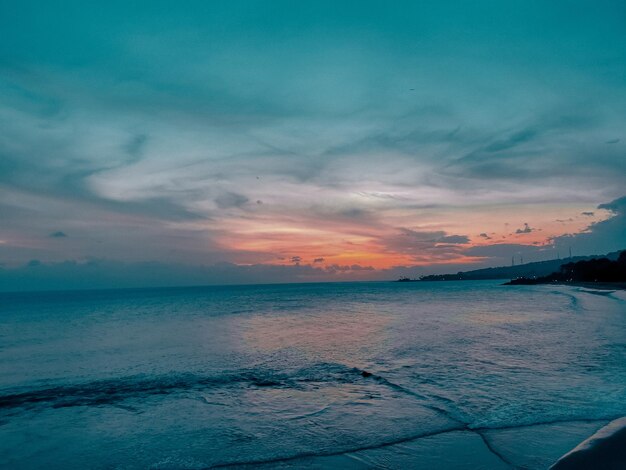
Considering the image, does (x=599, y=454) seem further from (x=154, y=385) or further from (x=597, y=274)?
(x=597, y=274)

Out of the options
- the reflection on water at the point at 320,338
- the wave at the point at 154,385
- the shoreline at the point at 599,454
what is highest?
the shoreline at the point at 599,454

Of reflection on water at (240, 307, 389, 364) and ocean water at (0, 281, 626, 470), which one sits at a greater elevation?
ocean water at (0, 281, 626, 470)

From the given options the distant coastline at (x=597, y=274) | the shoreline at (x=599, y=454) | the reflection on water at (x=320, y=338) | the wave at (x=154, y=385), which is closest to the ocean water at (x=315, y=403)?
the wave at (x=154, y=385)

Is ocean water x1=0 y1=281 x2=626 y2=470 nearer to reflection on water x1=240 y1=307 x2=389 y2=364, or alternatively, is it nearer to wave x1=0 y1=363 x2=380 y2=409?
wave x1=0 y1=363 x2=380 y2=409

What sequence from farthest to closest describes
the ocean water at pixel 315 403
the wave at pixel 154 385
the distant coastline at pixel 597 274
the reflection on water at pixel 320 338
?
the distant coastline at pixel 597 274
the reflection on water at pixel 320 338
the wave at pixel 154 385
the ocean water at pixel 315 403

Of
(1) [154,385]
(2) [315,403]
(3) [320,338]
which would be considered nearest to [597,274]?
(3) [320,338]

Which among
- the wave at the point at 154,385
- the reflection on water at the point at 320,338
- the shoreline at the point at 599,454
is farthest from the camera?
the reflection on water at the point at 320,338

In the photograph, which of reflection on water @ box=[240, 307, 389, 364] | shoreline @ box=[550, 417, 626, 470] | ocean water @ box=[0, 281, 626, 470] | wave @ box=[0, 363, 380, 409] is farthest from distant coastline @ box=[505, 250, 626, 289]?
shoreline @ box=[550, 417, 626, 470]

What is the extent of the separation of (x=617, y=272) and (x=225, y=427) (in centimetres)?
14875

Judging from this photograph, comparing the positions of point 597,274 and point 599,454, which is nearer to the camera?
point 599,454

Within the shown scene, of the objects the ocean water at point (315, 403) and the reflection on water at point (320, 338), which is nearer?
the ocean water at point (315, 403)

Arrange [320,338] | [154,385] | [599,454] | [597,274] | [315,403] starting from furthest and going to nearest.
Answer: [597,274] → [320,338] → [154,385] → [315,403] → [599,454]

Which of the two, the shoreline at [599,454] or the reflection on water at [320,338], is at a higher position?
the shoreline at [599,454]

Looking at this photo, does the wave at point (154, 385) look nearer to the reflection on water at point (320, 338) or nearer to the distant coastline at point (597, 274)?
the reflection on water at point (320, 338)
